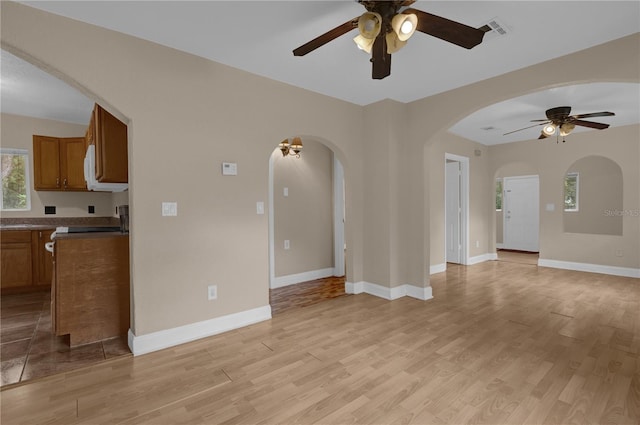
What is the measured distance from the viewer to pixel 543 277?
5.41 metres

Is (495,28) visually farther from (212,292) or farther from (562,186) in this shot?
(562,186)

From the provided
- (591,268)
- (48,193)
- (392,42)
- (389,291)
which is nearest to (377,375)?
(389,291)

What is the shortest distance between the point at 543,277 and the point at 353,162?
160 inches

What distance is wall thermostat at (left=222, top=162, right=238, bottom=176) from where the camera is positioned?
10.3 feet

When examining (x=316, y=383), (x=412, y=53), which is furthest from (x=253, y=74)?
(x=316, y=383)

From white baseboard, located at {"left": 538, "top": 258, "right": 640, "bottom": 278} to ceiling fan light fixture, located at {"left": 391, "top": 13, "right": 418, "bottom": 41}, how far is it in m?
6.39

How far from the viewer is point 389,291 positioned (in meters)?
4.14

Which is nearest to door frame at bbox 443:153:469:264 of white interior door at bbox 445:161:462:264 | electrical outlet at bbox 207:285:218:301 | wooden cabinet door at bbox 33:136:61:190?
white interior door at bbox 445:161:462:264

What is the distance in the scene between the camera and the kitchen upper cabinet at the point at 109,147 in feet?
10.2

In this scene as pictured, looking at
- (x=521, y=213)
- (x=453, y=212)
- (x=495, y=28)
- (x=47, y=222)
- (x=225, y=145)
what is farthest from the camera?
(x=521, y=213)

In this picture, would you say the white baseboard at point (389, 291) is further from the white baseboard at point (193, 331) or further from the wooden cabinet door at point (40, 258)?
the wooden cabinet door at point (40, 258)

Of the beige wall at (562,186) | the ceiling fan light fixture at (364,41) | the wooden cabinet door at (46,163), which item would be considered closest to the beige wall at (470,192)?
the beige wall at (562,186)

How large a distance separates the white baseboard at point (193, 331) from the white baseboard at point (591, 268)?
603cm

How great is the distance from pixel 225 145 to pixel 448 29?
87.2 inches
